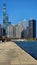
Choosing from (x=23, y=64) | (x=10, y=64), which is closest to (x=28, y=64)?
(x=23, y=64)

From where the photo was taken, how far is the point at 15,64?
11539 mm

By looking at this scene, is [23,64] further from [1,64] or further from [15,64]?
[1,64]

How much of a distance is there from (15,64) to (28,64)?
0.82m

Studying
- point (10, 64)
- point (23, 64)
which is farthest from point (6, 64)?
point (23, 64)

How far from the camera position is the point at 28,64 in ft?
37.7

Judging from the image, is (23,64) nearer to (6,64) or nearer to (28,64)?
(28,64)

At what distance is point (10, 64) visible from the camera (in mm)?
11422

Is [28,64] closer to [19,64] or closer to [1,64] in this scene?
[19,64]

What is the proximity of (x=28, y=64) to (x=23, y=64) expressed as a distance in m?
0.32

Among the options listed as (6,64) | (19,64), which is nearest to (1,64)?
(6,64)

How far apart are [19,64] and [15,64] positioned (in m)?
0.25

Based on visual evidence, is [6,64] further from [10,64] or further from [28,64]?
[28,64]

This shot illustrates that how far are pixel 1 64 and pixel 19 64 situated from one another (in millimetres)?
1136
